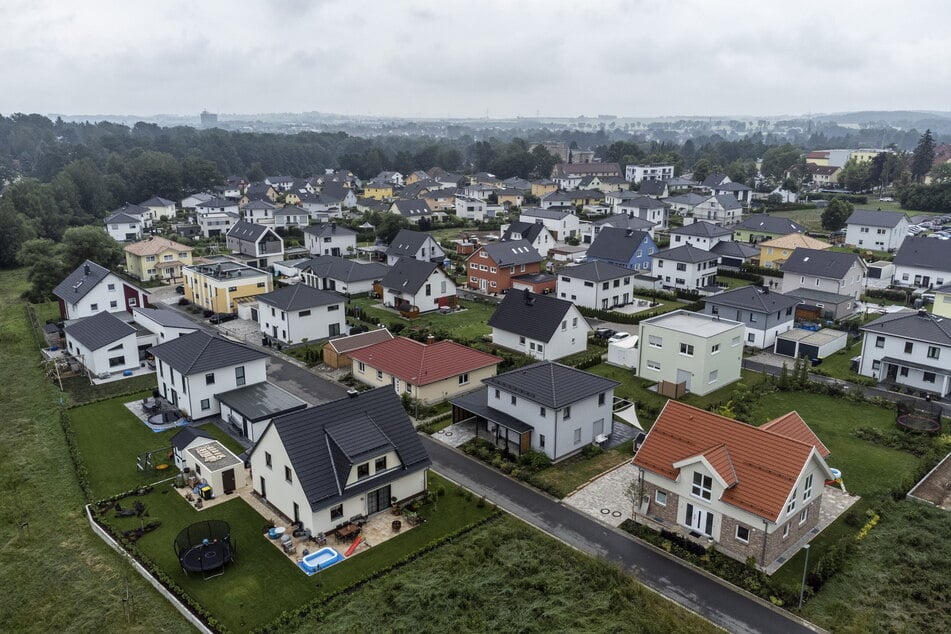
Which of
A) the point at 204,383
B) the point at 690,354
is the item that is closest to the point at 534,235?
the point at 690,354

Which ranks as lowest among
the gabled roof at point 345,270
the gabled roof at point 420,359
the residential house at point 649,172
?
the gabled roof at point 420,359

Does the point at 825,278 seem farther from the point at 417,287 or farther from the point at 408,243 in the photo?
the point at 408,243

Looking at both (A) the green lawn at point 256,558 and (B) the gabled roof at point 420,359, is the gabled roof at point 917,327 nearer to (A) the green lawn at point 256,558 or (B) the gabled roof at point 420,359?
(B) the gabled roof at point 420,359

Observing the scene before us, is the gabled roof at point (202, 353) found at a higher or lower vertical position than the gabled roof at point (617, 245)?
lower

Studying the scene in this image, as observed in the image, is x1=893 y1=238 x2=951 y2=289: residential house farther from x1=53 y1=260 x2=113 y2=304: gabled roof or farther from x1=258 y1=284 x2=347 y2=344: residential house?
x1=53 y1=260 x2=113 y2=304: gabled roof

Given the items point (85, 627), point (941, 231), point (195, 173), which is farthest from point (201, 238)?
point (941, 231)

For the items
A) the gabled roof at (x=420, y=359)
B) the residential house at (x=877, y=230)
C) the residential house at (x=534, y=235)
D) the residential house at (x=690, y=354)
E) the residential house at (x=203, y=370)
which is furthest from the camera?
the residential house at (x=877, y=230)

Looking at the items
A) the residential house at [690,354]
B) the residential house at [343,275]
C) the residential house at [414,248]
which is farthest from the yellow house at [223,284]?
the residential house at [690,354]
